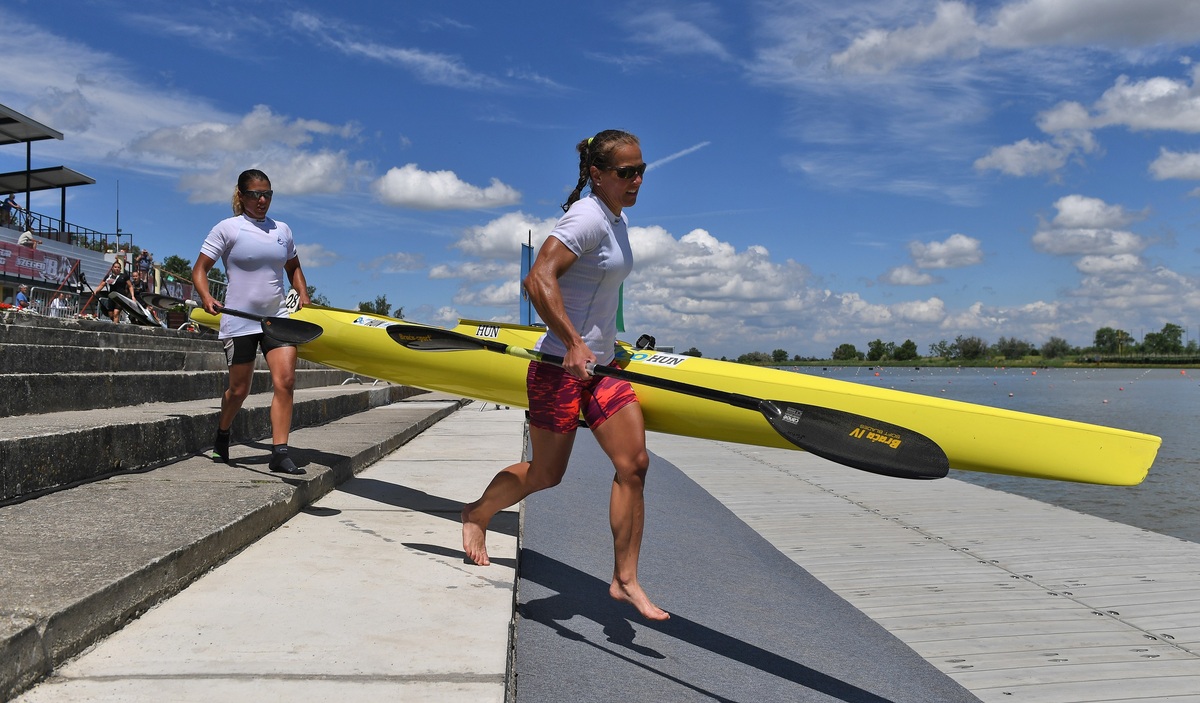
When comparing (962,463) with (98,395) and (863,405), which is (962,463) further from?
(98,395)

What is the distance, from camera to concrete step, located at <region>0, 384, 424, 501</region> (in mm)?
3188

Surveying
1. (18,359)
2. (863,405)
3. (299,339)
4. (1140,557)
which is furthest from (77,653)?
(1140,557)

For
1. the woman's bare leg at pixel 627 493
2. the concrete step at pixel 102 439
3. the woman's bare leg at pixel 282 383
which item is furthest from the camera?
the woman's bare leg at pixel 282 383

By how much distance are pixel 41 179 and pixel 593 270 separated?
32842mm

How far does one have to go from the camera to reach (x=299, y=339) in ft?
14.6

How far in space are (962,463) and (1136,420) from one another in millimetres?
25351

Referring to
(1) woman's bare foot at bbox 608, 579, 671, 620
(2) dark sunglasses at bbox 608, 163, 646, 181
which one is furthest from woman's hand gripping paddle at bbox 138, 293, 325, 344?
(1) woman's bare foot at bbox 608, 579, 671, 620

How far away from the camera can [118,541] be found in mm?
2658

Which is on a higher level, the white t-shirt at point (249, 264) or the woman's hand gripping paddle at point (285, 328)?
the white t-shirt at point (249, 264)

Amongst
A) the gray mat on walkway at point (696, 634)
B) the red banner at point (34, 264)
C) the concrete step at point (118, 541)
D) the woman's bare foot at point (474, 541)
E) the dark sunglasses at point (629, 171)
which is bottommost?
the gray mat on walkway at point (696, 634)

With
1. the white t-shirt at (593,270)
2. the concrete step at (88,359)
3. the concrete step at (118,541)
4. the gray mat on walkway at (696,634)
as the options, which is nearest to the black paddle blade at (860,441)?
the white t-shirt at (593,270)

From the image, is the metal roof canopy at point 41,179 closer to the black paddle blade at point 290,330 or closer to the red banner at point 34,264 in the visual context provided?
the red banner at point 34,264

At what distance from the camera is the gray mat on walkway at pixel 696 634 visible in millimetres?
2775

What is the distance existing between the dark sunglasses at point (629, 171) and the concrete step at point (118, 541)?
1689 millimetres
